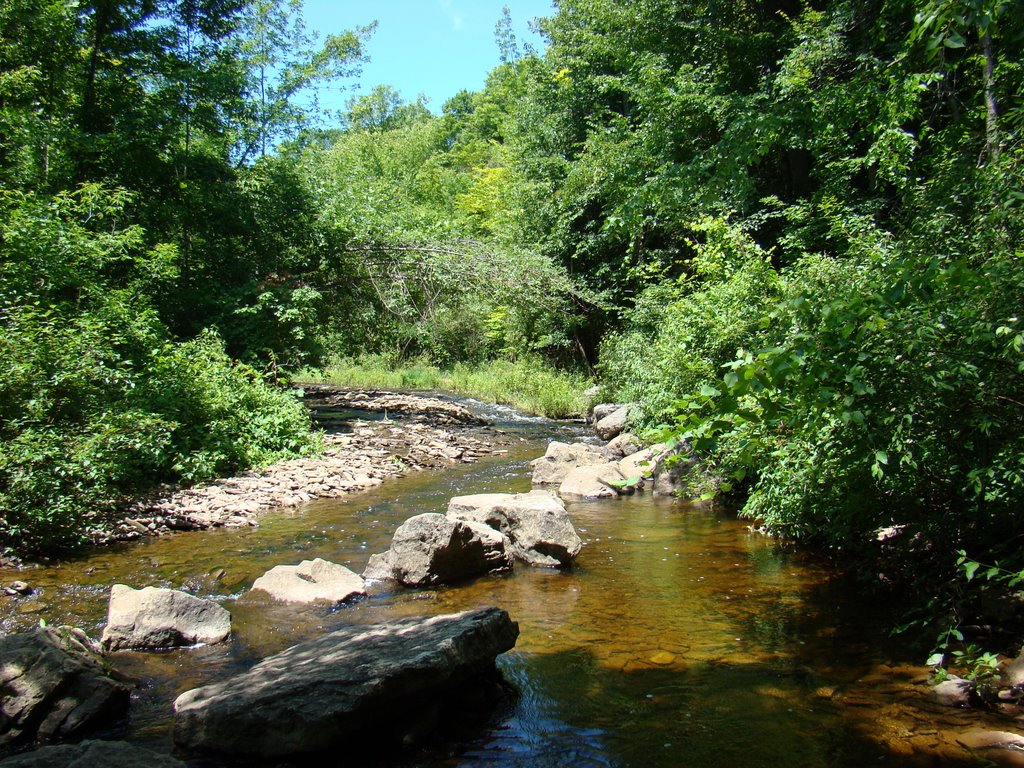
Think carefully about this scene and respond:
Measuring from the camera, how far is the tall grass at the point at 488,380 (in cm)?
2241

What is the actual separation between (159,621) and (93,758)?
2568mm

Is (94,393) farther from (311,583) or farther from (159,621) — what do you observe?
(159,621)

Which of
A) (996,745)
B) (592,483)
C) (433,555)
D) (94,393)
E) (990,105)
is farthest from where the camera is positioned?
(592,483)

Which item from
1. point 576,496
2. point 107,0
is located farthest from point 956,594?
point 107,0

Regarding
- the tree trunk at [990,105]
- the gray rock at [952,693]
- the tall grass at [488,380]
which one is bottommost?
the gray rock at [952,693]

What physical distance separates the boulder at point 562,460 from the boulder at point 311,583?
595cm

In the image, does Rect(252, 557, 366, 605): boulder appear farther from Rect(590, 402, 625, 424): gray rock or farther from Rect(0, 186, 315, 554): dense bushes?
Rect(590, 402, 625, 424): gray rock

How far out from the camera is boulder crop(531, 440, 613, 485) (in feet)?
41.9

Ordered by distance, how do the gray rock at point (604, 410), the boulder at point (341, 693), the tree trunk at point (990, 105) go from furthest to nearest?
the gray rock at point (604, 410), the tree trunk at point (990, 105), the boulder at point (341, 693)

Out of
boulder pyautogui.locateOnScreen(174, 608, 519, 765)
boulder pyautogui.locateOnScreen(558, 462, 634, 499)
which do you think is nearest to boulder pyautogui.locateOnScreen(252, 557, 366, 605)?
boulder pyautogui.locateOnScreen(174, 608, 519, 765)

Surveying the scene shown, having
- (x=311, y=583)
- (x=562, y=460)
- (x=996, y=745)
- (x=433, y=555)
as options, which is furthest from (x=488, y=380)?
(x=996, y=745)

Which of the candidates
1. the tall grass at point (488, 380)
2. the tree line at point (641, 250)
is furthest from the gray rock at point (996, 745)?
the tall grass at point (488, 380)

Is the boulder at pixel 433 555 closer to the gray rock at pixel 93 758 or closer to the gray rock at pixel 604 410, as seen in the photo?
the gray rock at pixel 93 758

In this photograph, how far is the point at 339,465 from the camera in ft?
43.1
